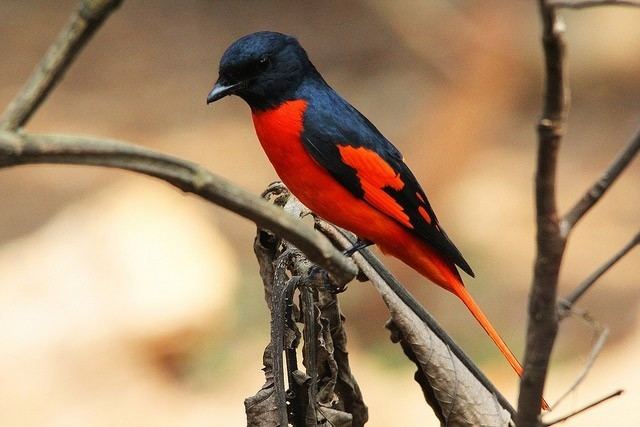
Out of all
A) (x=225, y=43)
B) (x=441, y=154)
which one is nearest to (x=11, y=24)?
(x=225, y=43)

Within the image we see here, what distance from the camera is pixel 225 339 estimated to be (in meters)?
4.84

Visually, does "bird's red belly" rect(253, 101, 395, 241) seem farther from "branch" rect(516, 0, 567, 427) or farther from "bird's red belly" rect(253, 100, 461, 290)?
"branch" rect(516, 0, 567, 427)

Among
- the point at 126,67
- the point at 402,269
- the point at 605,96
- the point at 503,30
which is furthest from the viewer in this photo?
the point at 126,67

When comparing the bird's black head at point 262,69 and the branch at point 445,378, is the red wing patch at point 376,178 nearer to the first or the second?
the bird's black head at point 262,69

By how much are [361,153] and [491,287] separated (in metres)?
3.30

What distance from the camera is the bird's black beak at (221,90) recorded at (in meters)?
2.52

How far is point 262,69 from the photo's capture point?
264 centimetres

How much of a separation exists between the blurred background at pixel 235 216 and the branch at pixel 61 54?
11.0ft

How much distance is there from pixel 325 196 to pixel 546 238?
1.60 metres

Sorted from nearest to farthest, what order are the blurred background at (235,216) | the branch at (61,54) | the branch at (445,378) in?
the branch at (61,54) < the branch at (445,378) < the blurred background at (235,216)

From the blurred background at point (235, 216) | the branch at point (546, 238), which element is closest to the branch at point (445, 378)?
the branch at point (546, 238)

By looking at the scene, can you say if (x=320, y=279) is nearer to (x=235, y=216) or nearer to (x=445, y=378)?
(x=445, y=378)

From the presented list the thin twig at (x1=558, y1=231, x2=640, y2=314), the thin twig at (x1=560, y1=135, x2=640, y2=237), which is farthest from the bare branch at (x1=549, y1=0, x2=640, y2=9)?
the thin twig at (x1=558, y1=231, x2=640, y2=314)

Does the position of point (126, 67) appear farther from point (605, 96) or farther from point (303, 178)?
point (303, 178)
